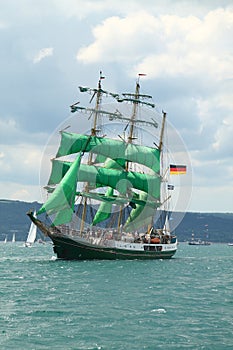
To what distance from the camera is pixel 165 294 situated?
159ft

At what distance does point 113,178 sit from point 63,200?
1670 cm

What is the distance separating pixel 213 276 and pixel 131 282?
15.5m

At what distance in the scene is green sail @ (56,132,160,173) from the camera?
88.3 meters

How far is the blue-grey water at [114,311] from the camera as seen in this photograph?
30.3 meters

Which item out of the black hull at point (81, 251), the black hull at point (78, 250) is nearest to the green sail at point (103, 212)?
the black hull at point (78, 250)

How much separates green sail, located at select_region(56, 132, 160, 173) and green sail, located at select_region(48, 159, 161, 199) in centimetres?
199

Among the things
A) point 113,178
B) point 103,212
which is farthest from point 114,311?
point 103,212

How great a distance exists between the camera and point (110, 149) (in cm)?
9219

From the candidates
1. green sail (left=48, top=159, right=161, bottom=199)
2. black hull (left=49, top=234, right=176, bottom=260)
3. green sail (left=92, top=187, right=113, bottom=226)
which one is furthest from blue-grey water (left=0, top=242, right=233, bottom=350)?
green sail (left=92, top=187, right=113, bottom=226)

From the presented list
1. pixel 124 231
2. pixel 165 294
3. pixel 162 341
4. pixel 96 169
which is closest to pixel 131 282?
pixel 165 294

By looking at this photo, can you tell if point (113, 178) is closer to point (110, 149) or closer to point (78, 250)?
point (110, 149)

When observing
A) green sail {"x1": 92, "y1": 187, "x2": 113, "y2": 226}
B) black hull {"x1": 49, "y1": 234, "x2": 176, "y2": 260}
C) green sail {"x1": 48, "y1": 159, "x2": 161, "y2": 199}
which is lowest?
black hull {"x1": 49, "y1": 234, "x2": 176, "y2": 260}

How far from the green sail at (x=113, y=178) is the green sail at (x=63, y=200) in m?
6.85

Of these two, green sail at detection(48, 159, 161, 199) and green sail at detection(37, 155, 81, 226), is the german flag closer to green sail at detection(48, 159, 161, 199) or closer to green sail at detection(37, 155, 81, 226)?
green sail at detection(48, 159, 161, 199)
